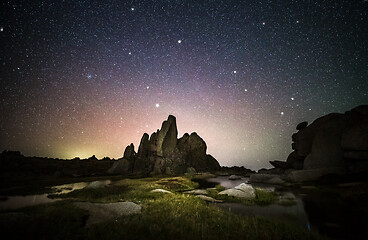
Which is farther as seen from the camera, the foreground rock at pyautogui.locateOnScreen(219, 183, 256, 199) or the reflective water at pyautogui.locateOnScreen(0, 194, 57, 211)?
the foreground rock at pyautogui.locateOnScreen(219, 183, 256, 199)

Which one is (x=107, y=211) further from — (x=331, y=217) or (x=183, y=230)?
(x=331, y=217)

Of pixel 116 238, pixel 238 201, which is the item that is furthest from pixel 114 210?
pixel 238 201

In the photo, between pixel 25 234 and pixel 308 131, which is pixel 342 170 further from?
pixel 25 234

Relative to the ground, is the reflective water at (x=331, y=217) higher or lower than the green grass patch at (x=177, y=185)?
higher

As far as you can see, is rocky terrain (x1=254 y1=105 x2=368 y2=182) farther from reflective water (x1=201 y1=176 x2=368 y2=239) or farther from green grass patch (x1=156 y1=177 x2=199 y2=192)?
green grass patch (x1=156 y1=177 x2=199 y2=192)

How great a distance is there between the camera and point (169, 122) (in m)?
82.3

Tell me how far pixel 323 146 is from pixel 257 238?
3465 cm

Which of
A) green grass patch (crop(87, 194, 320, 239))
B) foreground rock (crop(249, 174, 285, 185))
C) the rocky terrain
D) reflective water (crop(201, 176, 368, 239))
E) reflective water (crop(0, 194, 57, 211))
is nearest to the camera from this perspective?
green grass patch (crop(87, 194, 320, 239))

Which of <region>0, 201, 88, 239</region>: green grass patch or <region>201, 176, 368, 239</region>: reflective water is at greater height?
<region>0, 201, 88, 239</region>: green grass patch

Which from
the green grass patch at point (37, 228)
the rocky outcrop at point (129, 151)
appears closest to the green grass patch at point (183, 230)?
the green grass patch at point (37, 228)

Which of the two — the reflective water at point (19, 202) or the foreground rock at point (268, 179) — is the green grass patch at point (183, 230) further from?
the foreground rock at point (268, 179)

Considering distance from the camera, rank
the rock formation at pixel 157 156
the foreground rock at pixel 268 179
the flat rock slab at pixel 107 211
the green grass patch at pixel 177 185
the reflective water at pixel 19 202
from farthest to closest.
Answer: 1. the rock formation at pixel 157 156
2. the foreground rock at pixel 268 179
3. the green grass patch at pixel 177 185
4. the reflective water at pixel 19 202
5. the flat rock slab at pixel 107 211

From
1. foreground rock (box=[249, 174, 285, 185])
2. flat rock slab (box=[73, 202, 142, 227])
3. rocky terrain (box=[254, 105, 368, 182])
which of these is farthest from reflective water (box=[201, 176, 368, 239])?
foreground rock (box=[249, 174, 285, 185])

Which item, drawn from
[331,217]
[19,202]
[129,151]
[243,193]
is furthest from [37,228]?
[129,151]
